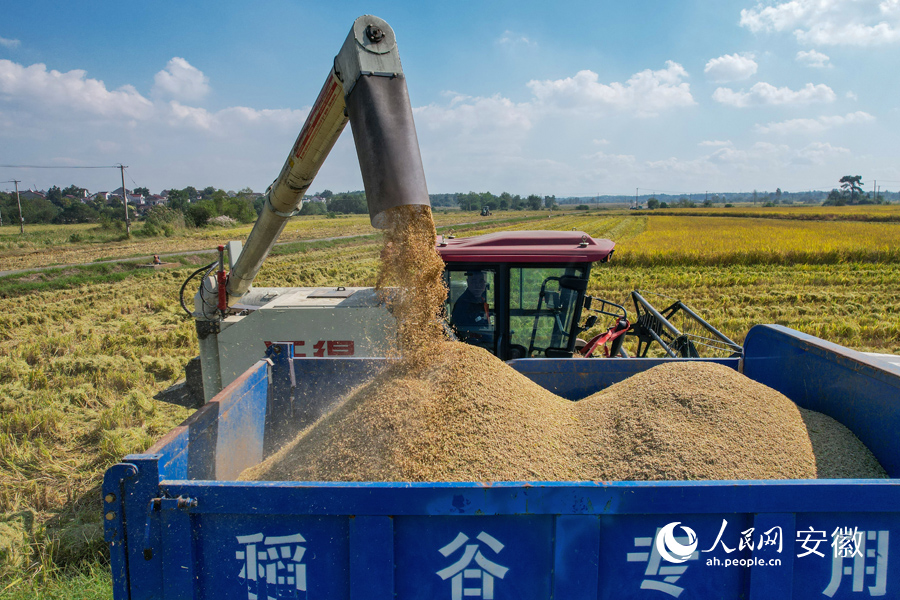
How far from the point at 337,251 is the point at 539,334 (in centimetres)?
2061

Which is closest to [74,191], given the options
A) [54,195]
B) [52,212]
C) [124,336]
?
[54,195]

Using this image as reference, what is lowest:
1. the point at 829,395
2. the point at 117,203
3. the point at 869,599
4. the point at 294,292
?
the point at 869,599

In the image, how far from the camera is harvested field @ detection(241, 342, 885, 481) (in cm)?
221

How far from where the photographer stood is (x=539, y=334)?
4.45m

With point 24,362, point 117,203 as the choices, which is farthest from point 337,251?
point 117,203

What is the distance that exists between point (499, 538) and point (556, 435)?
31.5 inches

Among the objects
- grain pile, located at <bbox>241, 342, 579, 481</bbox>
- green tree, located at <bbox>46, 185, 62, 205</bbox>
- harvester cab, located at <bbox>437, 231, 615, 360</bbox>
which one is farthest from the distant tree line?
grain pile, located at <bbox>241, 342, 579, 481</bbox>

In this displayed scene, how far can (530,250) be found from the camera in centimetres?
420

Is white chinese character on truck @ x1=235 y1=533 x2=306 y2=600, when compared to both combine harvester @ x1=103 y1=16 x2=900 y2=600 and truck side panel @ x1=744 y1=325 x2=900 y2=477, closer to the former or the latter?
combine harvester @ x1=103 y1=16 x2=900 y2=600

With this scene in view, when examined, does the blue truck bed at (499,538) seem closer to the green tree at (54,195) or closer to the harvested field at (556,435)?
the harvested field at (556,435)

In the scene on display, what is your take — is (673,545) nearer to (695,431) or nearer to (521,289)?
(695,431)

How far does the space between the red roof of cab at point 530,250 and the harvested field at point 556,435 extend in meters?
1.45

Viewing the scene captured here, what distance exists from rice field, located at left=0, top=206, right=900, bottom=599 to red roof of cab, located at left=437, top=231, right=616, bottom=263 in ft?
3.25

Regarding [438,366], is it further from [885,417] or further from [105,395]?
[105,395]
